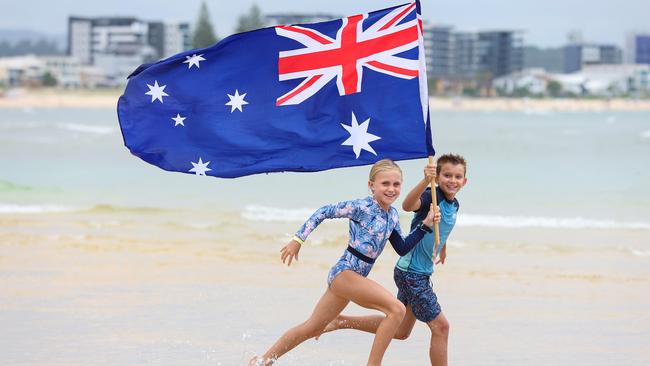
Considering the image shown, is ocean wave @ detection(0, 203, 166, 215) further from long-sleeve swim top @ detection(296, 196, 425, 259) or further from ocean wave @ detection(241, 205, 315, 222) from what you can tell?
long-sleeve swim top @ detection(296, 196, 425, 259)

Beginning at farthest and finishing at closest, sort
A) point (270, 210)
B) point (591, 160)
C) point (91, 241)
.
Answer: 1. point (591, 160)
2. point (270, 210)
3. point (91, 241)

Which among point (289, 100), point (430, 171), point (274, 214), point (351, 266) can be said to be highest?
point (289, 100)

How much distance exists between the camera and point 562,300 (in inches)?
450

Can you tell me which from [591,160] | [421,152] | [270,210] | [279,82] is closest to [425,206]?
[421,152]

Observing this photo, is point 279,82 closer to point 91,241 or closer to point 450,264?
point 450,264

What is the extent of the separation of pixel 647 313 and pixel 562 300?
3.03 ft

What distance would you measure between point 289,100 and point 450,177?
1160 millimetres

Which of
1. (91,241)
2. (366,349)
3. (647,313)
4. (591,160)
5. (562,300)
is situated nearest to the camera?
Result: (366,349)

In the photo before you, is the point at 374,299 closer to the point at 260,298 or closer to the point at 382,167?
the point at 382,167

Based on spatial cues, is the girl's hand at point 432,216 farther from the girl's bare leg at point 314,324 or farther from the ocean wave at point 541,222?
the ocean wave at point 541,222

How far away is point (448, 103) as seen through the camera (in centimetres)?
19162

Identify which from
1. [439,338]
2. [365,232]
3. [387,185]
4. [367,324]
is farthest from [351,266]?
[439,338]

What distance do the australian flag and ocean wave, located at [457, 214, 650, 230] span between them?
438 inches

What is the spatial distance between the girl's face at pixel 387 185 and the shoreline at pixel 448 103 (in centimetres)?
14449
